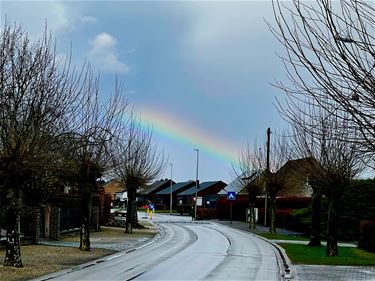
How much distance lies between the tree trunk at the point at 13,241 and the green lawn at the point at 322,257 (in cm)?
958

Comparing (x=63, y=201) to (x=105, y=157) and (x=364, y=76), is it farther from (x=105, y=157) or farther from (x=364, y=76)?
(x=364, y=76)

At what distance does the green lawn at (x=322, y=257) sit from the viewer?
20.1 metres

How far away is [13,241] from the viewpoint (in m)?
15.4

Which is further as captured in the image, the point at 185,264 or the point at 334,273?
the point at 185,264

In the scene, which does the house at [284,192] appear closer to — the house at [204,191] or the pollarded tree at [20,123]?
the pollarded tree at [20,123]

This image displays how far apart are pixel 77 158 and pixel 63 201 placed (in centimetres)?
1117

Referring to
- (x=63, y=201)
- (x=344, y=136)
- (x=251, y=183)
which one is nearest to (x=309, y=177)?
(x=63, y=201)

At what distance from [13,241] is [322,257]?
11.9 meters

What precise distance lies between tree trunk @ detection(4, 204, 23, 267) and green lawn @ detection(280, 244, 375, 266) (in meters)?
9.58

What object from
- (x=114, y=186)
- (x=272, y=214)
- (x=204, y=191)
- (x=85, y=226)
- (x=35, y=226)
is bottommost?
(x=35, y=226)

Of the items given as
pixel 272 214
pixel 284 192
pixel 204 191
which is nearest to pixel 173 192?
pixel 204 191

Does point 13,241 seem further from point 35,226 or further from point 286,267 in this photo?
point 35,226

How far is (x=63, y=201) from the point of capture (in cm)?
3388

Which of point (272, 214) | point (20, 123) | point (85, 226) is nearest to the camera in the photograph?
point (20, 123)
